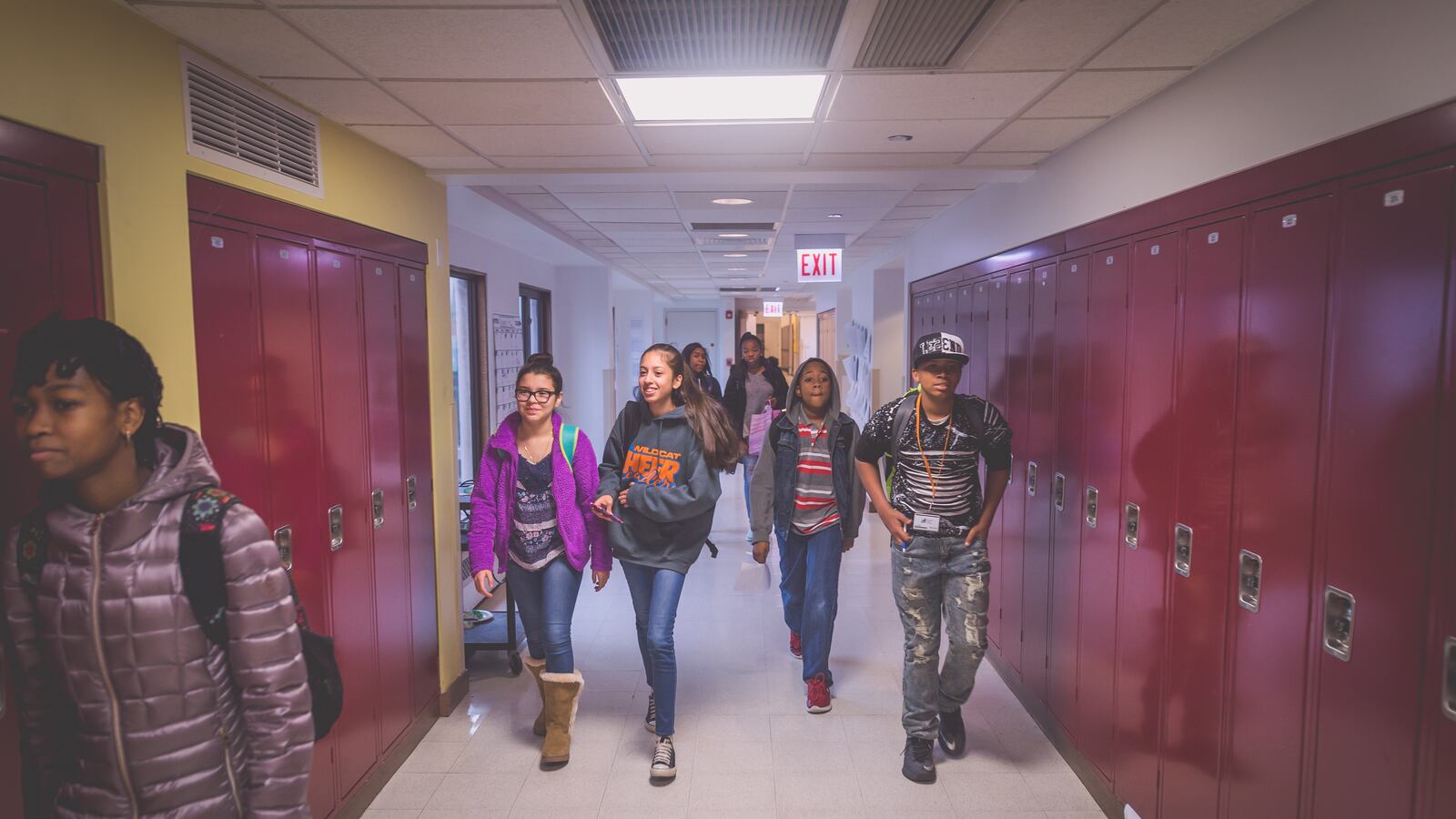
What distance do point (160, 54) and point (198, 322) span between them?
2.38ft

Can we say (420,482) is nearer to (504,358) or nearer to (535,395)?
(535,395)

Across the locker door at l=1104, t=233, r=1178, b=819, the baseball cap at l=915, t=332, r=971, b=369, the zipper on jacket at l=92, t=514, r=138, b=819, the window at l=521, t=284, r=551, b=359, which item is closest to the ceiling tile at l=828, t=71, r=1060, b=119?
the locker door at l=1104, t=233, r=1178, b=819

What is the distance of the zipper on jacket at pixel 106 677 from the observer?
140 cm

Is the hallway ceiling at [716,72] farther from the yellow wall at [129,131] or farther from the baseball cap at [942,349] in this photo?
the baseball cap at [942,349]

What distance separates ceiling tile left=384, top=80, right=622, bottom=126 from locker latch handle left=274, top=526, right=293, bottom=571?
152 centimetres

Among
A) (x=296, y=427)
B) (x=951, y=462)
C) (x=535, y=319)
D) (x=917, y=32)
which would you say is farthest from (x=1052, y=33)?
(x=535, y=319)

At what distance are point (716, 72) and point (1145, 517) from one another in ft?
6.99

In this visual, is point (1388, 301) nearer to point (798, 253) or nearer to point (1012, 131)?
point (1012, 131)

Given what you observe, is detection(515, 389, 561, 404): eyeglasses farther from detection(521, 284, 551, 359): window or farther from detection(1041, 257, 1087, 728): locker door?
detection(521, 284, 551, 359): window

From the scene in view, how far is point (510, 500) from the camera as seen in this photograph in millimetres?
3199

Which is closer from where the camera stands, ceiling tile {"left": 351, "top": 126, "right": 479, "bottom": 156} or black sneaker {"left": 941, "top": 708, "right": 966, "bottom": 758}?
ceiling tile {"left": 351, "top": 126, "right": 479, "bottom": 156}

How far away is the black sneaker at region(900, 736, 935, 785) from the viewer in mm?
3131

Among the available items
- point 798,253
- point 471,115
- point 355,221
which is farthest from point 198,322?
point 798,253

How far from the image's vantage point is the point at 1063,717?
3365mm
